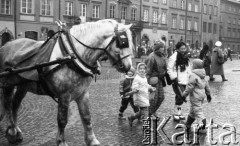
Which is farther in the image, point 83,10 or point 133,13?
point 133,13

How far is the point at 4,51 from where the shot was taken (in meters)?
5.62

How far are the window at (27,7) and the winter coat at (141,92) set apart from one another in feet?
91.8

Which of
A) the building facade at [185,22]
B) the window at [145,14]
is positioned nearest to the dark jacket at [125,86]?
the window at [145,14]

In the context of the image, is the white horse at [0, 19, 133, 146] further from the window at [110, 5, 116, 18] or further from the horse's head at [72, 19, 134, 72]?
the window at [110, 5, 116, 18]

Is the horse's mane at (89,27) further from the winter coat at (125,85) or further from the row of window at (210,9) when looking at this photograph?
the row of window at (210,9)

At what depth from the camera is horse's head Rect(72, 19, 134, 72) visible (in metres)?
4.77

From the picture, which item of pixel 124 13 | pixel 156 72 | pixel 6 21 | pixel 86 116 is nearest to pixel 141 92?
pixel 156 72

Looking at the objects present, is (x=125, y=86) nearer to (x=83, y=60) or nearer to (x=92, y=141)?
(x=92, y=141)

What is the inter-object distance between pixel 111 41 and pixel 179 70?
11.2ft

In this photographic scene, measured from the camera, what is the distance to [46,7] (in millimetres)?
34344

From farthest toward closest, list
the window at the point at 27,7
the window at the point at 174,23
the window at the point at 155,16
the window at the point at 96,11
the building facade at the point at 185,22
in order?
1. the window at the point at 174,23
2. the building facade at the point at 185,22
3. the window at the point at 155,16
4. the window at the point at 96,11
5. the window at the point at 27,7

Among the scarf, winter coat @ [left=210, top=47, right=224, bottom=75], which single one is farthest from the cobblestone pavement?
winter coat @ [left=210, top=47, right=224, bottom=75]

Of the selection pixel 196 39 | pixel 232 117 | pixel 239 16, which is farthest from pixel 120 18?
pixel 239 16

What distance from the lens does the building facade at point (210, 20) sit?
62906 mm
